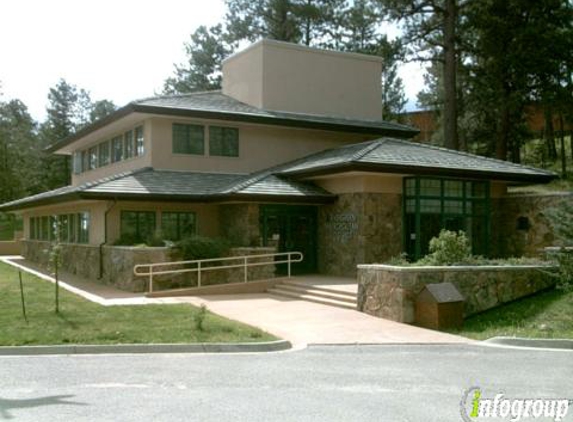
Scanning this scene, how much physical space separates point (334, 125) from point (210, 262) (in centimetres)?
964

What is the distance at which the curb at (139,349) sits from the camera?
10953 mm

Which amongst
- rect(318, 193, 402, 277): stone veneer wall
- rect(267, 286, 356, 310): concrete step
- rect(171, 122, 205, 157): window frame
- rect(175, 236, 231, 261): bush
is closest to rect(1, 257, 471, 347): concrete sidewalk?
rect(267, 286, 356, 310): concrete step

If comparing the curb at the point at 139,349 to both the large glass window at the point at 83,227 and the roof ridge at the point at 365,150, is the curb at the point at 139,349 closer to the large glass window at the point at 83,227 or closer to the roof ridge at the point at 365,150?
the roof ridge at the point at 365,150

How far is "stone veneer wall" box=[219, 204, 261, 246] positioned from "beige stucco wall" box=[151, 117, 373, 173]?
250 centimetres

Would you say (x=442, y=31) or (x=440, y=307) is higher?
(x=442, y=31)

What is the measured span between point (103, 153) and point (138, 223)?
874 centimetres

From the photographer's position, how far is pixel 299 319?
15.2m

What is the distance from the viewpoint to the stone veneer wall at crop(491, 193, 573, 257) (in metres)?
23.0

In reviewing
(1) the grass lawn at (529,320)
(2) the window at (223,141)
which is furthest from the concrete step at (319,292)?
(2) the window at (223,141)

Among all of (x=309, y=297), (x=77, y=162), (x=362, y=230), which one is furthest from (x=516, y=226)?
(x=77, y=162)

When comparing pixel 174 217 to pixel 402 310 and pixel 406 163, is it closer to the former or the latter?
pixel 406 163

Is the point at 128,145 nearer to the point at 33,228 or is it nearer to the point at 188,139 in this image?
the point at 188,139

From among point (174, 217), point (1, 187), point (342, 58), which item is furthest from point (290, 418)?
point (1, 187)

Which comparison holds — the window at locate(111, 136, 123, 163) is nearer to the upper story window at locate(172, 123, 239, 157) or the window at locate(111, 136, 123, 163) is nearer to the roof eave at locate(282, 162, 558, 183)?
the upper story window at locate(172, 123, 239, 157)
